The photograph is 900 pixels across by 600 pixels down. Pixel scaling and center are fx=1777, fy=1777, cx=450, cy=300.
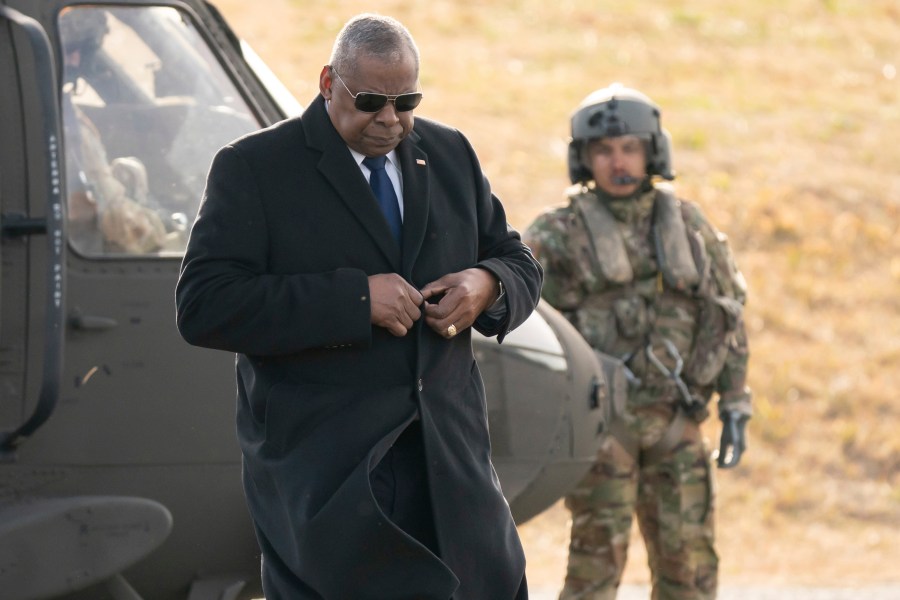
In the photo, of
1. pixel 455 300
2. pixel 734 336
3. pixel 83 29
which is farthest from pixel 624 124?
pixel 455 300

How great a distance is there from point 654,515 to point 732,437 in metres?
0.40

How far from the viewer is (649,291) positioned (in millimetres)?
6473

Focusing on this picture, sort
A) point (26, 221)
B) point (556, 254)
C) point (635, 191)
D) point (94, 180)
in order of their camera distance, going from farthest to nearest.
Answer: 1. point (635, 191)
2. point (556, 254)
3. point (94, 180)
4. point (26, 221)

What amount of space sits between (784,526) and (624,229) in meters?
4.70

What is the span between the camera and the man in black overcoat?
368 centimetres

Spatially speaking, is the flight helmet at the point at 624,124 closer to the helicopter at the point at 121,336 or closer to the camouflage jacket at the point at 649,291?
the camouflage jacket at the point at 649,291

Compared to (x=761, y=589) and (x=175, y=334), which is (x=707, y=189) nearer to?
(x=761, y=589)

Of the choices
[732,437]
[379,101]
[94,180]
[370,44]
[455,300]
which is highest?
[370,44]

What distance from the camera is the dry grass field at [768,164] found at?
10836 mm

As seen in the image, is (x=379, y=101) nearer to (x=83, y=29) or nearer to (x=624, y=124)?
(x=83, y=29)

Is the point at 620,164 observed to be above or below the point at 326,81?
below

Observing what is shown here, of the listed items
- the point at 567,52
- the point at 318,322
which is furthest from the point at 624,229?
the point at 567,52

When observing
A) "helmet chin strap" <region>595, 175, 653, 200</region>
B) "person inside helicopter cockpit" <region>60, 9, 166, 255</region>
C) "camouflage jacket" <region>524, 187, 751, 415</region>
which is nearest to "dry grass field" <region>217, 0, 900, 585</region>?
"camouflage jacket" <region>524, 187, 751, 415</region>

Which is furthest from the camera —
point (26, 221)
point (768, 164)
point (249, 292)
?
point (768, 164)
